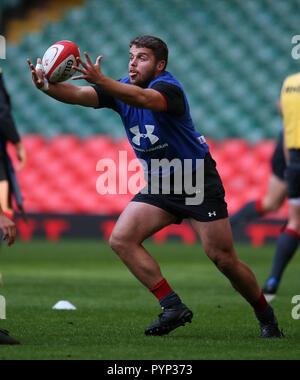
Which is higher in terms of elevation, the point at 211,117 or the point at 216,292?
the point at 211,117

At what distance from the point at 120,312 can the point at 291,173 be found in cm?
182

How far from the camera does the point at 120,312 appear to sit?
5.57 m

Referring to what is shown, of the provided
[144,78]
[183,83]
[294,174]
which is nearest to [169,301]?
[144,78]

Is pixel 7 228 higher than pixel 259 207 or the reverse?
the reverse

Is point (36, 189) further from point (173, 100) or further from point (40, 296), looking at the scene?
point (173, 100)

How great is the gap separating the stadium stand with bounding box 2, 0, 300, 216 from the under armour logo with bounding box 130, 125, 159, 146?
9.03 meters

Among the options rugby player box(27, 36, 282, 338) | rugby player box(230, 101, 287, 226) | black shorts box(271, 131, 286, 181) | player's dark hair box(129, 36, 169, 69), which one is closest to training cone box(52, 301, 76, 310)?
rugby player box(27, 36, 282, 338)

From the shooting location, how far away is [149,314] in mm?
5496

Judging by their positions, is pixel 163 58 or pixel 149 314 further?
pixel 149 314

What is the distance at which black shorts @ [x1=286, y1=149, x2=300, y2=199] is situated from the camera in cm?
636

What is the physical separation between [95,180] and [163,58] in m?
9.93

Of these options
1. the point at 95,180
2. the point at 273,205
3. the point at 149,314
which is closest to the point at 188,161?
the point at 149,314

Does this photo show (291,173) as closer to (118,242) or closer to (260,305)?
(260,305)

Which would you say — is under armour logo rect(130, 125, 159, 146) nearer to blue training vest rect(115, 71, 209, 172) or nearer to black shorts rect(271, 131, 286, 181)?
blue training vest rect(115, 71, 209, 172)
